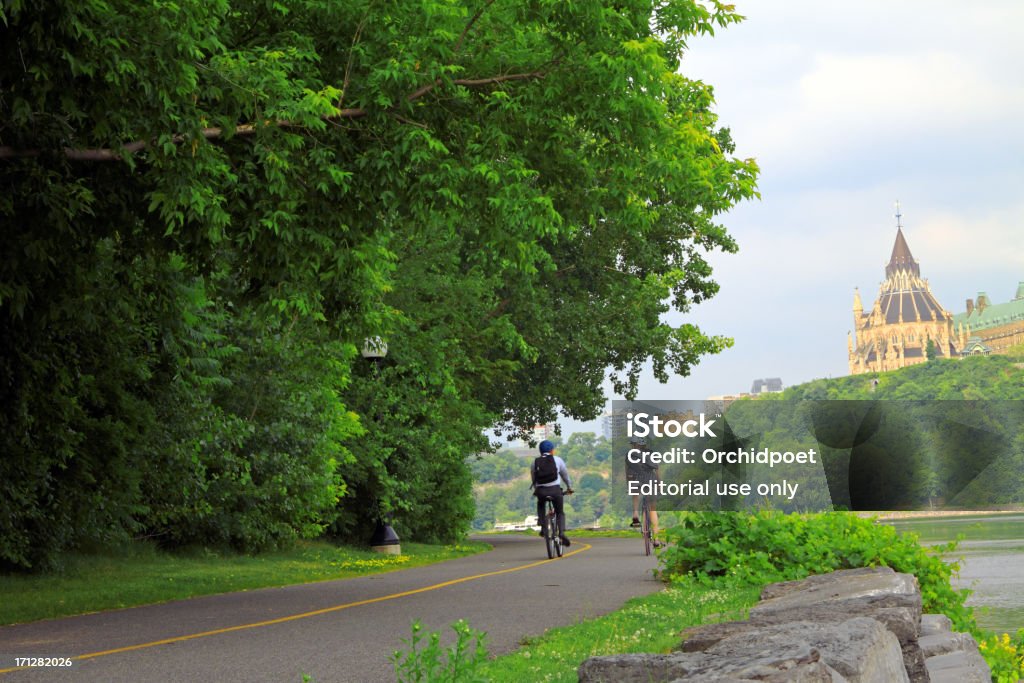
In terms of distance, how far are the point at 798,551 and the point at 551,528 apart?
27.8 feet

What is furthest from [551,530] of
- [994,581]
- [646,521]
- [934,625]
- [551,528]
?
[934,625]

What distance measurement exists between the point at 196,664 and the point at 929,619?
575 centimetres

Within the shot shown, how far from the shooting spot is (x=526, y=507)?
120125 millimetres

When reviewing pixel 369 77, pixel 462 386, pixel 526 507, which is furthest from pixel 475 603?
pixel 526 507

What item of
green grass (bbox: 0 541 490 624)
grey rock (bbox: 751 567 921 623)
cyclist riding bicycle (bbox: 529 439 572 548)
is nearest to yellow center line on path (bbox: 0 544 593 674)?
green grass (bbox: 0 541 490 624)

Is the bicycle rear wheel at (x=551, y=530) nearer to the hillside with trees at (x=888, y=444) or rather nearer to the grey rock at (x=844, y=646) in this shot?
the hillside with trees at (x=888, y=444)

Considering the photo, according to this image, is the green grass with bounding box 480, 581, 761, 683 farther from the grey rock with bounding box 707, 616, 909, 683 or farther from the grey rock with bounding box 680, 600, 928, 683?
the grey rock with bounding box 707, 616, 909, 683

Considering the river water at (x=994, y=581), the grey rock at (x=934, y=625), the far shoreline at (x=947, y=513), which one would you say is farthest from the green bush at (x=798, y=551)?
the far shoreline at (x=947, y=513)

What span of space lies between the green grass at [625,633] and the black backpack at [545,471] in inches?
292

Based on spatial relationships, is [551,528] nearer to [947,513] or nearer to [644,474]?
[644,474]

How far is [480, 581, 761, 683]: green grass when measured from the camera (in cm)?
798

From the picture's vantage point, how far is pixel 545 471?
21.0 meters

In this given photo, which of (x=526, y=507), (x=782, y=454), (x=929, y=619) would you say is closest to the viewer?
(x=929, y=619)

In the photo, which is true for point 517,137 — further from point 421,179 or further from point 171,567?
point 171,567
